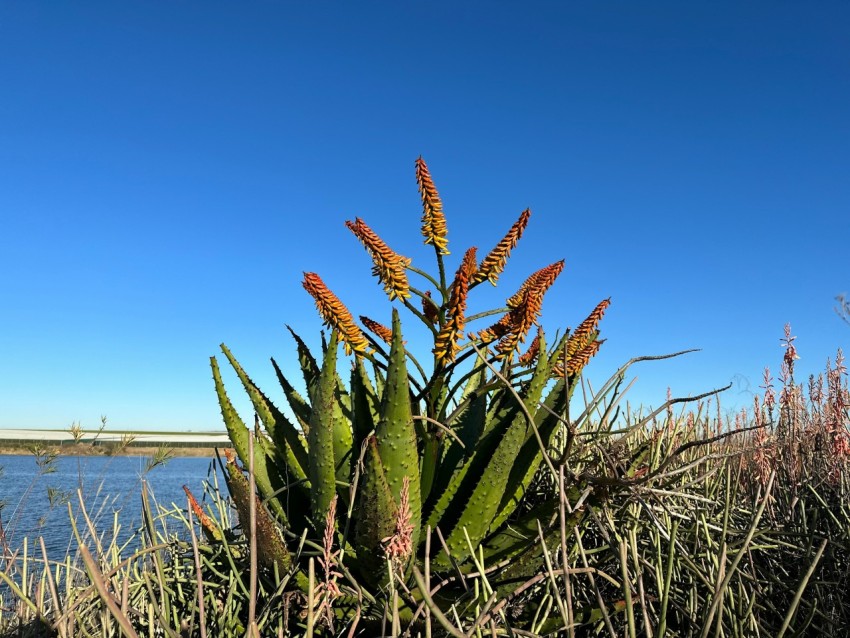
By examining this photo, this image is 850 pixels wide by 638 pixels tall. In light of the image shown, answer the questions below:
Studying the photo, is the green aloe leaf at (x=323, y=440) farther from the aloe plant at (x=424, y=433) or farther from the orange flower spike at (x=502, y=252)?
the orange flower spike at (x=502, y=252)

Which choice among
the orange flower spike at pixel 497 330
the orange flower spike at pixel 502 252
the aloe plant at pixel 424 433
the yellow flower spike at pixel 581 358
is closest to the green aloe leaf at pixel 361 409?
the aloe plant at pixel 424 433

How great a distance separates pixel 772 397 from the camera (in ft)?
13.1

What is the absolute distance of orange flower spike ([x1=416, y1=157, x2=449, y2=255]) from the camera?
1.81 metres

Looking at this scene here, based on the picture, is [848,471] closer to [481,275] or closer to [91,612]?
[481,275]

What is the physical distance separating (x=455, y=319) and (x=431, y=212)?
0.35m

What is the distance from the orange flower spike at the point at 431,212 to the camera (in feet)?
5.94

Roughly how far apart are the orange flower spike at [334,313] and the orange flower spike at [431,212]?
1.10ft

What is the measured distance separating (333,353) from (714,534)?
136 centimetres

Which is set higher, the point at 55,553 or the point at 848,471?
the point at 848,471

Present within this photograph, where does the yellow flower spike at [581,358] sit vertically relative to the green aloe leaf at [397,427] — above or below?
above

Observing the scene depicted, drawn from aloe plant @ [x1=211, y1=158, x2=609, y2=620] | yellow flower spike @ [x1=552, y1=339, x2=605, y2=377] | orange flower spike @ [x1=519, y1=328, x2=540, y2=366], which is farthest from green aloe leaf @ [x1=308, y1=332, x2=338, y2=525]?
yellow flower spike @ [x1=552, y1=339, x2=605, y2=377]

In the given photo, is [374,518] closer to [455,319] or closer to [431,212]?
[455,319]

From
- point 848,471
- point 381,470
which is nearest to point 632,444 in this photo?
point 848,471

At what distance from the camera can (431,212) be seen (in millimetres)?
1825
